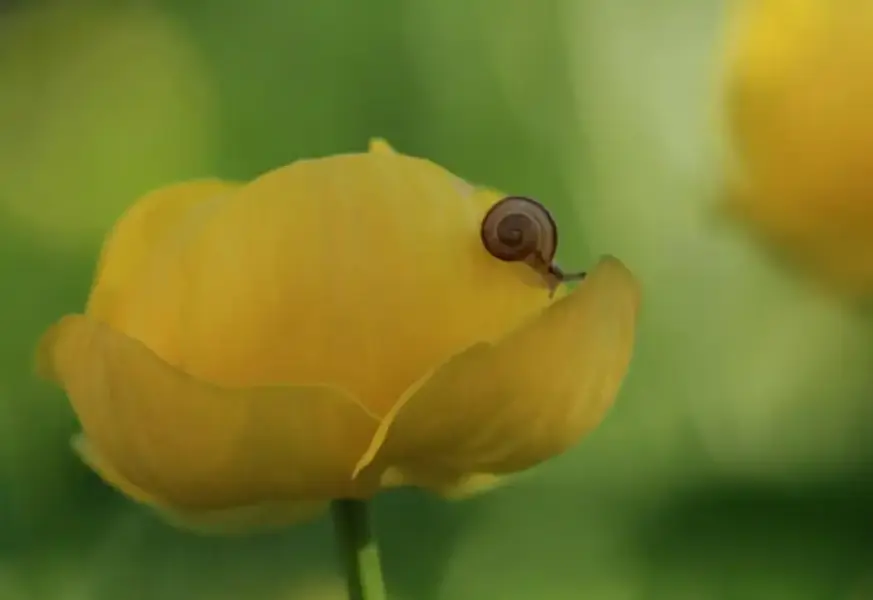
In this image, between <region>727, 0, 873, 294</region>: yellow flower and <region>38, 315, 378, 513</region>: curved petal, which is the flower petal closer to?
<region>38, 315, 378, 513</region>: curved petal

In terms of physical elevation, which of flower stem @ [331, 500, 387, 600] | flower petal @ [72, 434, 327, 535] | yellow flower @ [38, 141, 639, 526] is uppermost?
yellow flower @ [38, 141, 639, 526]

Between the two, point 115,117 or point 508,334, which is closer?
point 508,334

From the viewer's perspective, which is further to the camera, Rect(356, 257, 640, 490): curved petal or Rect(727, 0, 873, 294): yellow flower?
Rect(727, 0, 873, 294): yellow flower

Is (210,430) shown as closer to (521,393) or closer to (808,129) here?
(521,393)

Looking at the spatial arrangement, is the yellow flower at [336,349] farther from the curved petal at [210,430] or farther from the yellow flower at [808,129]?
the yellow flower at [808,129]

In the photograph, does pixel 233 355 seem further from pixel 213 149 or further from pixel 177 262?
pixel 213 149

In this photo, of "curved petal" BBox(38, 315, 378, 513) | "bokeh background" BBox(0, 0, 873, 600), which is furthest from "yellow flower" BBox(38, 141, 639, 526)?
"bokeh background" BBox(0, 0, 873, 600)

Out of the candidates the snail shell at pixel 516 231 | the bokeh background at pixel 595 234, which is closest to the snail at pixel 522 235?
the snail shell at pixel 516 231

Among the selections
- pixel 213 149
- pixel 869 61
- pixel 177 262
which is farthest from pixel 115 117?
pixel 869 61
